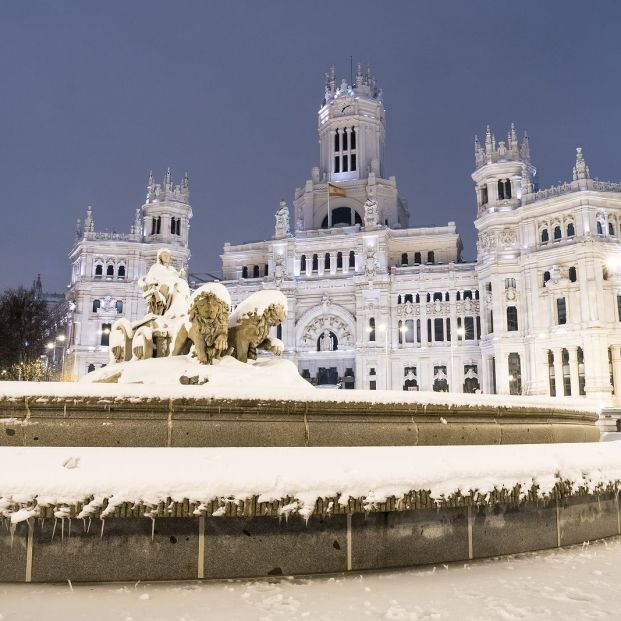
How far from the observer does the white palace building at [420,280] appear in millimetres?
55406

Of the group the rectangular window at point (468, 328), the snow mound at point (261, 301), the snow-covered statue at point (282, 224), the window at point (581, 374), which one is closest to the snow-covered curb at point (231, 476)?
the snow mound at point (261, 301)

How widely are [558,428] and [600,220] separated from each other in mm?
54267

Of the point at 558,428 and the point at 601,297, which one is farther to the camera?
the point at 601,297

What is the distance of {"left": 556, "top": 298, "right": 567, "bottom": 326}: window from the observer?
56.4 m

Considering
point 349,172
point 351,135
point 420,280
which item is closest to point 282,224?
point 349,172

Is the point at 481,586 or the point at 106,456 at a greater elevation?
the point at 106,456

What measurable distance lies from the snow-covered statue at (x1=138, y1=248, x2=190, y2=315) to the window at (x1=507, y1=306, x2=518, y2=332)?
5129cm

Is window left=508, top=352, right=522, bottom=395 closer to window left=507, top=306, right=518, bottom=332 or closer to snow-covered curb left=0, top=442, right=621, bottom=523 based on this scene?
window left=507, top=306, right=518, bottom=332

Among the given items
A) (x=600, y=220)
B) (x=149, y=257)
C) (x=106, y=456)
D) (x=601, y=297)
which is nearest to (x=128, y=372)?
(x=106, y=456)

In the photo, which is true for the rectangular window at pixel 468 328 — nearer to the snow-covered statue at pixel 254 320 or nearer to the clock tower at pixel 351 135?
the clock tower at pixel 351 135

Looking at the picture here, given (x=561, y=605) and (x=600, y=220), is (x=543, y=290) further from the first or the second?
(x=561, y=605)

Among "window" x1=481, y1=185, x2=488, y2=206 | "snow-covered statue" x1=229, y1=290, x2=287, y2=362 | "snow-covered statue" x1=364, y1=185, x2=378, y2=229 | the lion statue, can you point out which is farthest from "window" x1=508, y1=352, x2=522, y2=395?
the lion statue

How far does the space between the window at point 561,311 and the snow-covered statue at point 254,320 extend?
51026 mm

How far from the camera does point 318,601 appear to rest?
5.12 m
